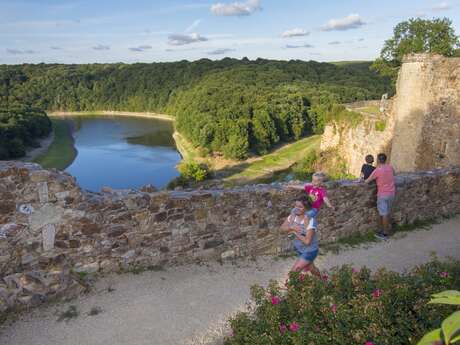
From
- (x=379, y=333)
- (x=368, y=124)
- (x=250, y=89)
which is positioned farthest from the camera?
(x=250, y=89)

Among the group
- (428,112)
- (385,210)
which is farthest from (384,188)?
(428,112)

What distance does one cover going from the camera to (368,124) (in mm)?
19875

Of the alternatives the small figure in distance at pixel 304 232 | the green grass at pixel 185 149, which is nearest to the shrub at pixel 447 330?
the small figure in distance at pixel 304 232

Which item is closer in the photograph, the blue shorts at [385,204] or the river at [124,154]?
the blue shorts at [385,204]

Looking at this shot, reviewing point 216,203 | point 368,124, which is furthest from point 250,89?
point 216,203

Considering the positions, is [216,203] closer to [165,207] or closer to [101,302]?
[165,207]

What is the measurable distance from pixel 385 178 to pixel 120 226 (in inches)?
159

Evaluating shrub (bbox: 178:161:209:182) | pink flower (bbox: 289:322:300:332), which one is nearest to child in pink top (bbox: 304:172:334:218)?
pink flower (bbox: 289:322:300:332)

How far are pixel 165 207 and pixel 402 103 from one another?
10784 millimetres

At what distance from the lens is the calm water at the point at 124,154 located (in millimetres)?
40531

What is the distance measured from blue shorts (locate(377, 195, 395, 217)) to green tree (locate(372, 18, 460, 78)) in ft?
77.8

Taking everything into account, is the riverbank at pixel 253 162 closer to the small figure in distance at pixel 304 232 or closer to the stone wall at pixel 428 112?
the stone wall at pixel 428 112

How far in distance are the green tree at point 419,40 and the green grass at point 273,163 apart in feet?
31.1

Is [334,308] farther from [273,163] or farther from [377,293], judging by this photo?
[273,163]
